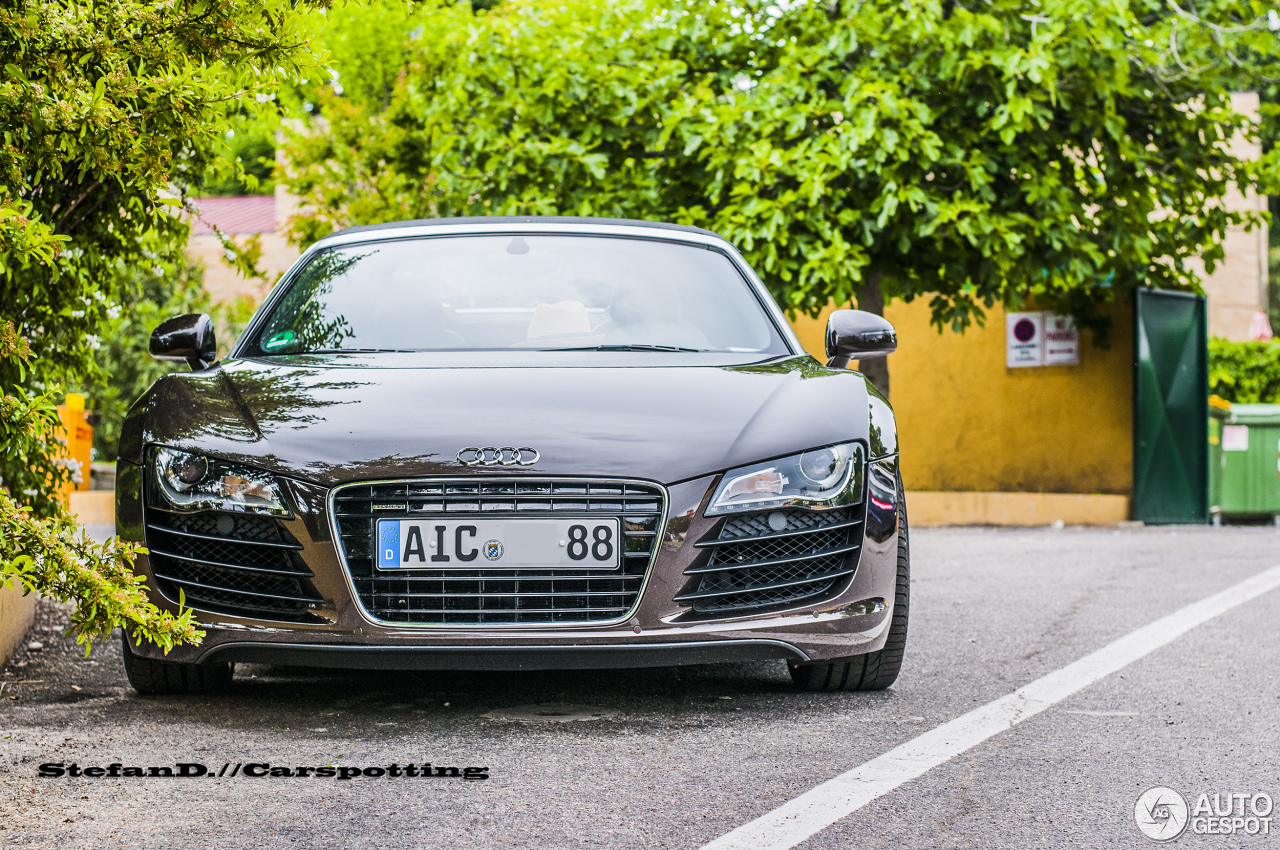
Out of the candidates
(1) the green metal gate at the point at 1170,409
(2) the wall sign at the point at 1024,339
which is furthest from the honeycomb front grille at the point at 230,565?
(2) the wall sign at the point at 1024,339

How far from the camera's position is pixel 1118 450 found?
44.7ft

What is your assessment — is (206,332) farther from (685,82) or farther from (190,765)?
(685,82)

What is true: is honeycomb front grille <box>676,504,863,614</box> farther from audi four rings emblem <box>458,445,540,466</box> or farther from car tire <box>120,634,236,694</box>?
car tire <box>120,634,236,694</box>

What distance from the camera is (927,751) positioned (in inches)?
136

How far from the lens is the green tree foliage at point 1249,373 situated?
17.2 meters

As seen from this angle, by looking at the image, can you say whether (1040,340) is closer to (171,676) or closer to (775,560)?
(775,560)

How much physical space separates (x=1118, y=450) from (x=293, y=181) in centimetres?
888

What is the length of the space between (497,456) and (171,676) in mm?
1254

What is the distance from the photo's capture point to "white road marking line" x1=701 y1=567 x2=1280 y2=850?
9.08 feet

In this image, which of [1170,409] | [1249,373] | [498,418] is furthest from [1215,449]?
[498,418]

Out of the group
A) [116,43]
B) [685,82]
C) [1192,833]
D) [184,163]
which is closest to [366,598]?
[116,43]

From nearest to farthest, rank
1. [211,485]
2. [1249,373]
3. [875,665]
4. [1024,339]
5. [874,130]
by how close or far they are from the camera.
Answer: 1. [211,485]
2. [875,665]
3. [874,130]
4. [1024,339]
5. [1249,373]

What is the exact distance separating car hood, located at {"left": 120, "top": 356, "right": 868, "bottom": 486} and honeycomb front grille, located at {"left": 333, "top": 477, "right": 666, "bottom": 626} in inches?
1.8

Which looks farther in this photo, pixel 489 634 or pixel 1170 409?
pixel 1170 409
